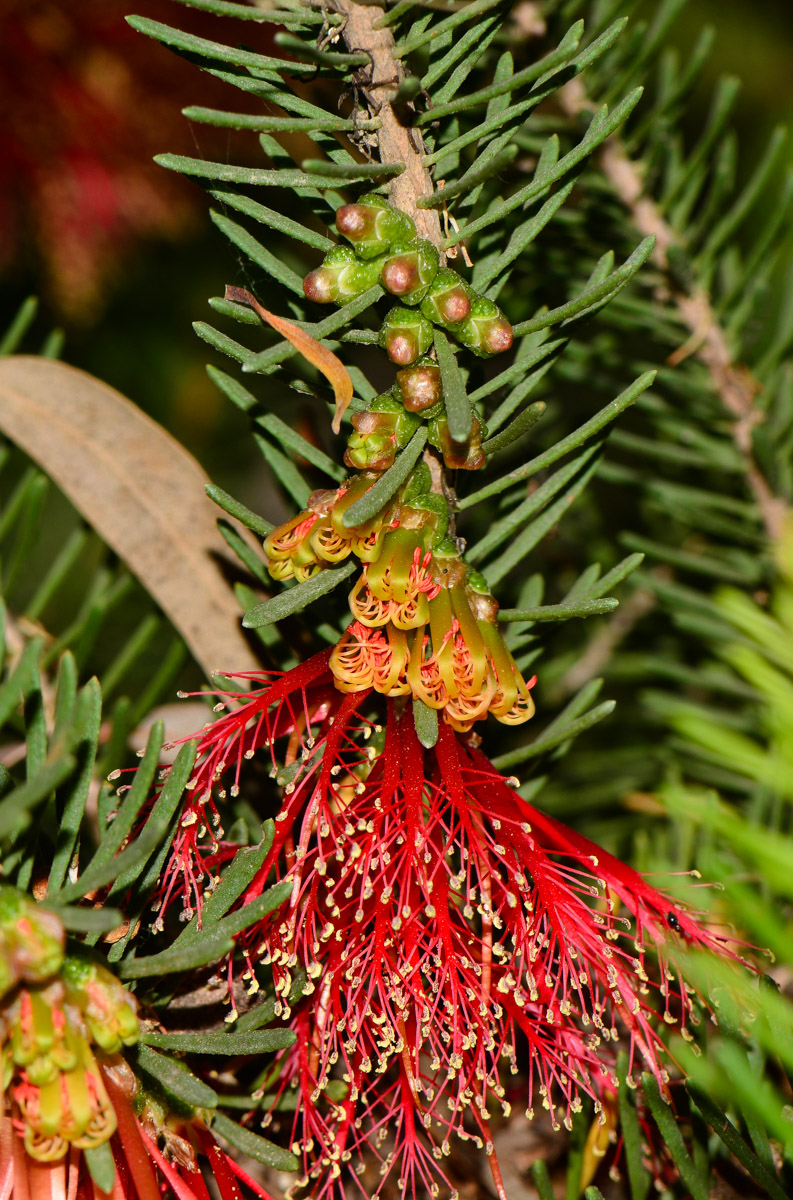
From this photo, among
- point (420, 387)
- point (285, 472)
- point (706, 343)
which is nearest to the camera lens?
point (420, 387)

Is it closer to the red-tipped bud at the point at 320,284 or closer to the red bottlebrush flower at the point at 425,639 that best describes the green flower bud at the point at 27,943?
the red bottlebrush flower at the point at 425,639

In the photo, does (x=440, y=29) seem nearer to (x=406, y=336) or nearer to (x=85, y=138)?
(x=406, y=336)

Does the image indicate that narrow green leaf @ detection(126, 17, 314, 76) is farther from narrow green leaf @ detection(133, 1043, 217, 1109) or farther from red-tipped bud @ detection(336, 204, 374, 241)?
narrow green leaf @ detection(133, 1043, 217, 1109)

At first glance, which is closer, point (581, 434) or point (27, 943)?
point (27, 943)

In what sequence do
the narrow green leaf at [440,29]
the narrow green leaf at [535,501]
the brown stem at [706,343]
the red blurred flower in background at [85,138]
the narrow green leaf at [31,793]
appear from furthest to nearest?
1. the red blurred flower in background at [85,138]
2. the brown stem at [706,343]
3. the narrow green leaf at [535,501]
4. the narrow green leaf at [440,29]
5. the narrow green leaf at [31,793]

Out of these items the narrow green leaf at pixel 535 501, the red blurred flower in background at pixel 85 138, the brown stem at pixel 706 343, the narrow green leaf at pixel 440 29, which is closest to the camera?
the narrow green leaf at pixel 440 29

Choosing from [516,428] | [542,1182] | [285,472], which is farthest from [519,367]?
[542,1182]

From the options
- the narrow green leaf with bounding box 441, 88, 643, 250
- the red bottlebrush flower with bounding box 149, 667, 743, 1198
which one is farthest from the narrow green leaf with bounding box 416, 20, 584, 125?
the red bottlebrush flower with bounding box 149, 667, 743, 1198

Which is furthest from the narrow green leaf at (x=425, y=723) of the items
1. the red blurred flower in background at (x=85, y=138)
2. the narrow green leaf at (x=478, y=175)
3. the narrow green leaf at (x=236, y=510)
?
the red blurred flower in background at (x=85, y=138)
